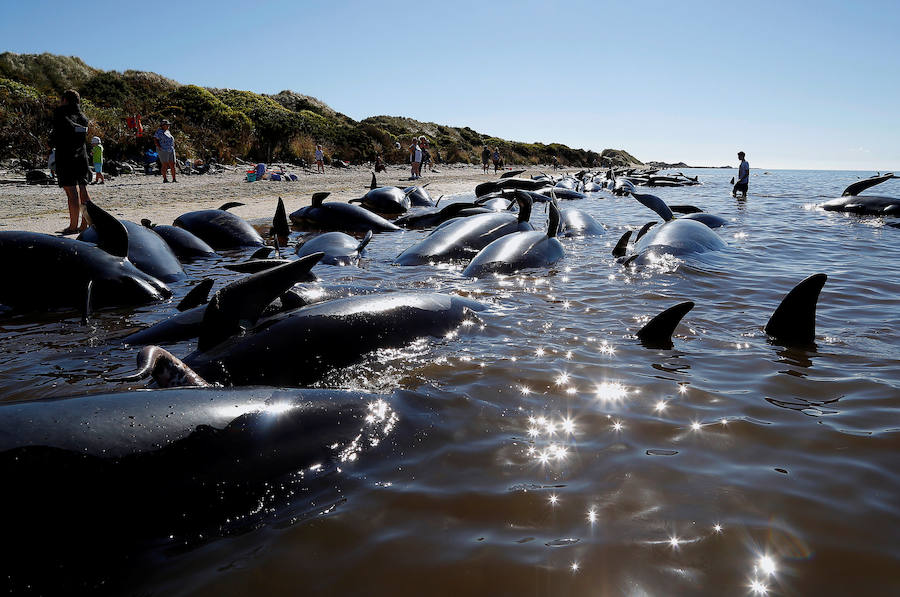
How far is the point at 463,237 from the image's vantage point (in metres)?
7.29

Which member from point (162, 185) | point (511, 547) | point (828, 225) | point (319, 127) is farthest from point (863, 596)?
point (319, 127)

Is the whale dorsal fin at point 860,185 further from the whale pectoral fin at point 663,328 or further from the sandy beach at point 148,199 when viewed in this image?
the whale pectoral fin at point 663,328

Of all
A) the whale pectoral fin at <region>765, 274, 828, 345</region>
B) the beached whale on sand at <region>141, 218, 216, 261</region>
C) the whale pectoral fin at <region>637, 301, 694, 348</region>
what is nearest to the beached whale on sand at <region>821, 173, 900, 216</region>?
the whale pectoral fin at <region>765, 274, 828, 345</region>

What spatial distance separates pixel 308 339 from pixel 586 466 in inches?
69.6

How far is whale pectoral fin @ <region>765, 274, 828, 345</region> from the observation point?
147 inches

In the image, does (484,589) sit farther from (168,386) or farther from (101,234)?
(101,234)

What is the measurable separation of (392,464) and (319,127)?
38.1 metres

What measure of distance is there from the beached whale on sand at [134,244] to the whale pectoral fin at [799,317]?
5579 millimetres

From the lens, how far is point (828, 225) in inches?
467

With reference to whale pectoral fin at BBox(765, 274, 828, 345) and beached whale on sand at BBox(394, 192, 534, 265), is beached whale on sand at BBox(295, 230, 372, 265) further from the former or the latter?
whale pectoral fin at BBox(765, 274, 828, 345)

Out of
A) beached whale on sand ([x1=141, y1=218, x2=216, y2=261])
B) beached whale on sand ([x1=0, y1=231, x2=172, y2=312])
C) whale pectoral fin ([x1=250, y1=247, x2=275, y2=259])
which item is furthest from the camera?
beached whale on sand ([x1=141, y1=218, x2=216, y2=261])

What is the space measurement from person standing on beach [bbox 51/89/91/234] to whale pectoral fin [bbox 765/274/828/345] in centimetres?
926

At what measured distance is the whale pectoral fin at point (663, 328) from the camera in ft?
12.1

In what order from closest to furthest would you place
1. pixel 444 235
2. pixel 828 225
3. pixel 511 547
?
pixel 511 547
pixel 444 235
pixel 828 225
